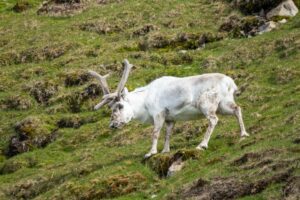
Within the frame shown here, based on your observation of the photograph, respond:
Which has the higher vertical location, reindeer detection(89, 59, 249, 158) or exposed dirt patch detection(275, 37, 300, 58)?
reindeer detection(89, 59, 249, 158)

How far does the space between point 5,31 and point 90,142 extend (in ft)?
74.4

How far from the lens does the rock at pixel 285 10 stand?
39.6 metres

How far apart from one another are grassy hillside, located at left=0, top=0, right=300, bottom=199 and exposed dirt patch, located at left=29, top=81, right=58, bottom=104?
2.5 inches

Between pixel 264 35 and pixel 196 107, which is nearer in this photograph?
pixel 196 107

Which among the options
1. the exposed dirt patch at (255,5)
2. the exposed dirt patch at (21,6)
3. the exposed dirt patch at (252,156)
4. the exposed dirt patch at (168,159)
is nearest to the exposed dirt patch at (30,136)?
the exposed dirt patch at (168,159)

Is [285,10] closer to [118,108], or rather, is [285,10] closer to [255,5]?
[255,5]

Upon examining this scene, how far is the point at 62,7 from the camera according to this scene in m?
51.3

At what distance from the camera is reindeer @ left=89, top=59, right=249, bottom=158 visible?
69.6 ft

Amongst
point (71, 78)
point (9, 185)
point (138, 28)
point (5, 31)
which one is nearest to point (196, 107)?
point (9, 185)

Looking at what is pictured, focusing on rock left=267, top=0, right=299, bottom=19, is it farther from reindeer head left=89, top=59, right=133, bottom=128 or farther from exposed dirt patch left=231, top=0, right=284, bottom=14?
reindeer head left=89, top=59, right=133, bottom=128

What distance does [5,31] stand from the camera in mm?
49188

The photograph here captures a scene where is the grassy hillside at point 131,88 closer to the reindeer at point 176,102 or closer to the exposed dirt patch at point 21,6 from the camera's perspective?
the exposed dirt patch at point 21,6

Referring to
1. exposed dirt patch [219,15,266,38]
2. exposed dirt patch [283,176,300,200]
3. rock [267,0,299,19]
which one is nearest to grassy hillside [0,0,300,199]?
exposed dirt patch [283,176,300,200]

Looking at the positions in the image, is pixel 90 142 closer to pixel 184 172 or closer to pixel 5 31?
pixel 184 172
